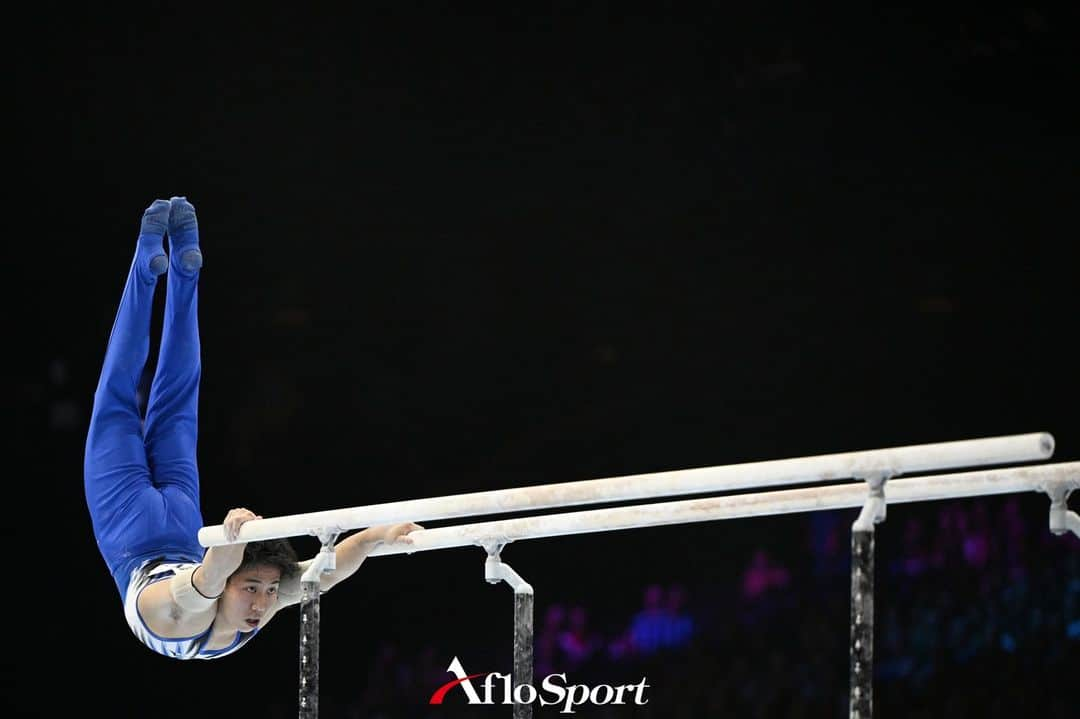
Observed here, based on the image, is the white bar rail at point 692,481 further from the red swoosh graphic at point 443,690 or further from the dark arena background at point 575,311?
the dark arena background at point 575,311

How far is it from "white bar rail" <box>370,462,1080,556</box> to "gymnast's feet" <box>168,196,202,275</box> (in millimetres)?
1783

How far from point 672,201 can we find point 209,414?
3109mm

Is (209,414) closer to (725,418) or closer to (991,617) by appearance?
(725,418)

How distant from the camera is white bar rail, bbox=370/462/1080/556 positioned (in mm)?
3293

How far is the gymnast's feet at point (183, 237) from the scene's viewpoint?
555 cm

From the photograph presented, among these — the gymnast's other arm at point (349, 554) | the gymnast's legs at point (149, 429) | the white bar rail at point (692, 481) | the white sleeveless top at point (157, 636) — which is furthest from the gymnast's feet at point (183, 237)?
the white bar rail at point (692, 481)

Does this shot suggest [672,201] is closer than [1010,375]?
No

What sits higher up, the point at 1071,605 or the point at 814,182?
the point at 814,182

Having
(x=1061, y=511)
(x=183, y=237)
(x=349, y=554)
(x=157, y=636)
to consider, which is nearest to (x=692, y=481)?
(x=1061, y=511)

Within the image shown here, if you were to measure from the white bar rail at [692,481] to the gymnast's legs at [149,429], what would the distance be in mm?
1130

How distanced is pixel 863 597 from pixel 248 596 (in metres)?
2.16

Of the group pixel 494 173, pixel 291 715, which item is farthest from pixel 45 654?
pixel 494 173

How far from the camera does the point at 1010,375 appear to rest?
755 cm

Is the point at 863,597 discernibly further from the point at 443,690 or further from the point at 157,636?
the point at 443,690
